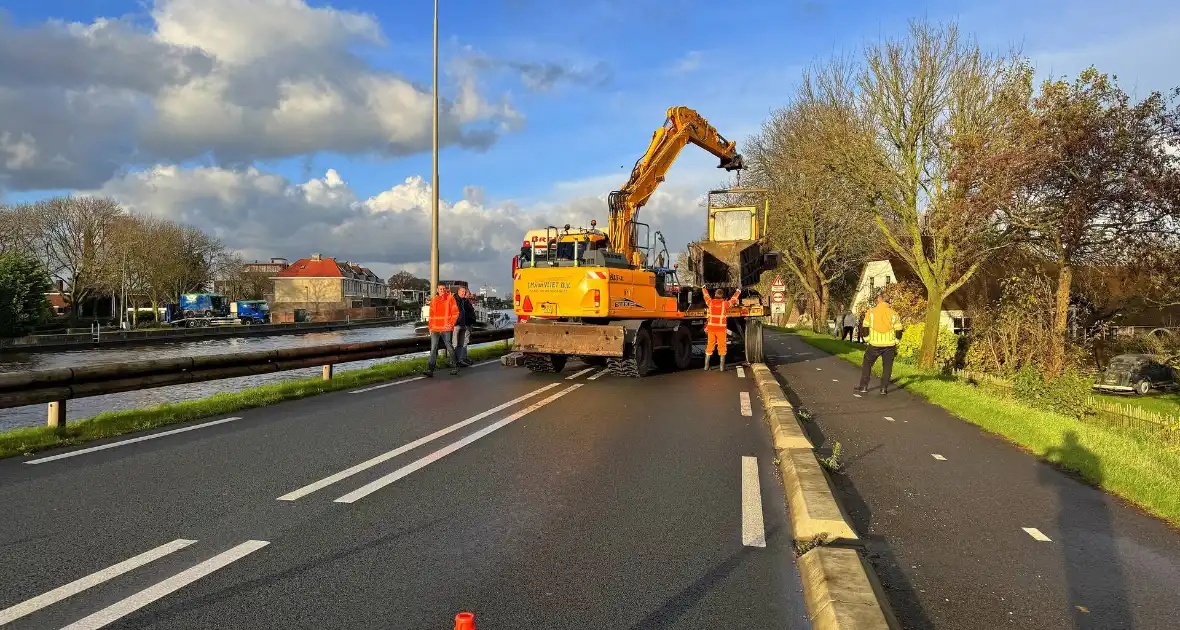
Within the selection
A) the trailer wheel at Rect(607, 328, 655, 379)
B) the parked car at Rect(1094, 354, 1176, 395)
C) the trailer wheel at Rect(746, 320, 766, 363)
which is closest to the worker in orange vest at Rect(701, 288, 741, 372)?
the trailer wheel at Rect(607, 328, 655, 379)

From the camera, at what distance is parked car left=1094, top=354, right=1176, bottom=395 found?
1926 centimetres

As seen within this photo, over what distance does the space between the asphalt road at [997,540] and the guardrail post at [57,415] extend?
8.09 meters

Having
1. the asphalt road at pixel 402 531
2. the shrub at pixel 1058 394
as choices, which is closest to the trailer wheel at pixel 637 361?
the asphalt road at pixel 402 531

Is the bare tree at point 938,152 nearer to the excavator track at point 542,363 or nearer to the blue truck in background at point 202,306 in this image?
the excavator track at point 542,363

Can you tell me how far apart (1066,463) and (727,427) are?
3.43 metres

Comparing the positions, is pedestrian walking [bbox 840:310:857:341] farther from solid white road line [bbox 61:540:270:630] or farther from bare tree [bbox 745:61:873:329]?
solid white road line [bbox 61:540:270:630]

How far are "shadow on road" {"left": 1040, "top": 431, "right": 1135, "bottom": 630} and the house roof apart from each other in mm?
102461

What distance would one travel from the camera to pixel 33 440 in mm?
7176

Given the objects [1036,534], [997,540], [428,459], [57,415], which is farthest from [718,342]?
[57,415]

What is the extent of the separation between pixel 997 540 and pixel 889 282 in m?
34.3

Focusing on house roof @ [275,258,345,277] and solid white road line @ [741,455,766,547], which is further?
house roof @ [275,258,345,277]

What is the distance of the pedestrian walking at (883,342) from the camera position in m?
11.9

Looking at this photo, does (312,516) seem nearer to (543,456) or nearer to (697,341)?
(543,456)

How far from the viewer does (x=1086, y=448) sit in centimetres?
721
